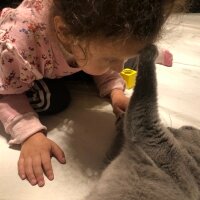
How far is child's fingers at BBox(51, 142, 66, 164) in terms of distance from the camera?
0.56 metres

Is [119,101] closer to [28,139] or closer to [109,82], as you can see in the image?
[109,82]

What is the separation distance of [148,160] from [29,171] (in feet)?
0.56

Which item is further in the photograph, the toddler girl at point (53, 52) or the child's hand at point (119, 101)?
the child's hand at point (119, 101)

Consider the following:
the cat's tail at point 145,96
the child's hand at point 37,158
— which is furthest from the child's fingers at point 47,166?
the cat's tail at point 145,96

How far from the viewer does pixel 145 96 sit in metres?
0.50

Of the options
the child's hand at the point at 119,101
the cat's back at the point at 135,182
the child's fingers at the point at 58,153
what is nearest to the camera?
the cat's back at the point at 135,182

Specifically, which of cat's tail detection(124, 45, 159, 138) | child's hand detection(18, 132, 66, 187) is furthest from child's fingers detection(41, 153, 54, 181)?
cat's tail detection(124, 45, 159, 138)

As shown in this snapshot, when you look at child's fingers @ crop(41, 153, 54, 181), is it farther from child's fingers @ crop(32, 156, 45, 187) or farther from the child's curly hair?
the child's curly hair

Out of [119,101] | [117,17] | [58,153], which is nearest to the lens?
[117,17]

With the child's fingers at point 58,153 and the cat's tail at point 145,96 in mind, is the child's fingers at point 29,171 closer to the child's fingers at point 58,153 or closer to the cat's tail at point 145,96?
the child's fingers at point 58,153

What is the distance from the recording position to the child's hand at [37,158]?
531 mm

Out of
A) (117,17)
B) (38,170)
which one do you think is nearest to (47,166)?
(38,170)

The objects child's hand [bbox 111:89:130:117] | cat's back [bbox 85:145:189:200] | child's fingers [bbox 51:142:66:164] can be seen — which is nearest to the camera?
cat's back [bbox 85:145:189:200]

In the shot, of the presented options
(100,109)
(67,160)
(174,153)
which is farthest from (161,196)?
(100,109)
